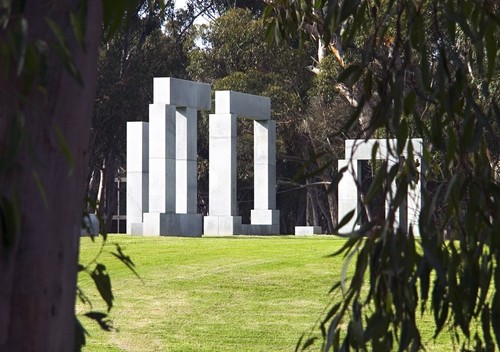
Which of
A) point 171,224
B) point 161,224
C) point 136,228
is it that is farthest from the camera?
point 136,228

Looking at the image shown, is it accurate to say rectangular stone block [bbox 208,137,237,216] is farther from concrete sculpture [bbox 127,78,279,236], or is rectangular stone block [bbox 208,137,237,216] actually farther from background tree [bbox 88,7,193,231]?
background tree [bbox 88,7,193,231]

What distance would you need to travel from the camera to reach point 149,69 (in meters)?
38.4

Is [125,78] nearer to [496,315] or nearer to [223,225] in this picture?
[223,225]

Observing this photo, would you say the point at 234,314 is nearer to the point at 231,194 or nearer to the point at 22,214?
the point at 22,214

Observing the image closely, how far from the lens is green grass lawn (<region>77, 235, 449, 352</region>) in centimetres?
1026

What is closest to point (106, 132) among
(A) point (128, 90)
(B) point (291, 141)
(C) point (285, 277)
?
(A) point (128, 90)

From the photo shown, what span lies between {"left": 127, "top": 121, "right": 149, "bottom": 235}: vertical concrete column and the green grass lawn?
38.8 ft

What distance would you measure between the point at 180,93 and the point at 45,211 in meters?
21.3

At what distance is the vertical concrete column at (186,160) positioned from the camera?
24062 mm

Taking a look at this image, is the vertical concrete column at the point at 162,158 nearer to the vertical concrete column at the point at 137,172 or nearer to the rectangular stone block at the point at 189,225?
the rectangular stone block at the point at 189,225

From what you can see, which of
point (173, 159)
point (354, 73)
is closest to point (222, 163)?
point (173, 159)

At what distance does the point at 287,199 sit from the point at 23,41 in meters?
39.1

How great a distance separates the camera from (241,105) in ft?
86.0

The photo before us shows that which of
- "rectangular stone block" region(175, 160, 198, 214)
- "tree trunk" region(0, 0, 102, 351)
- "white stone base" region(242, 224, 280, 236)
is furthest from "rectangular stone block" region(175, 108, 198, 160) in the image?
"tree trunk" region(0, 0, 102, 351)
